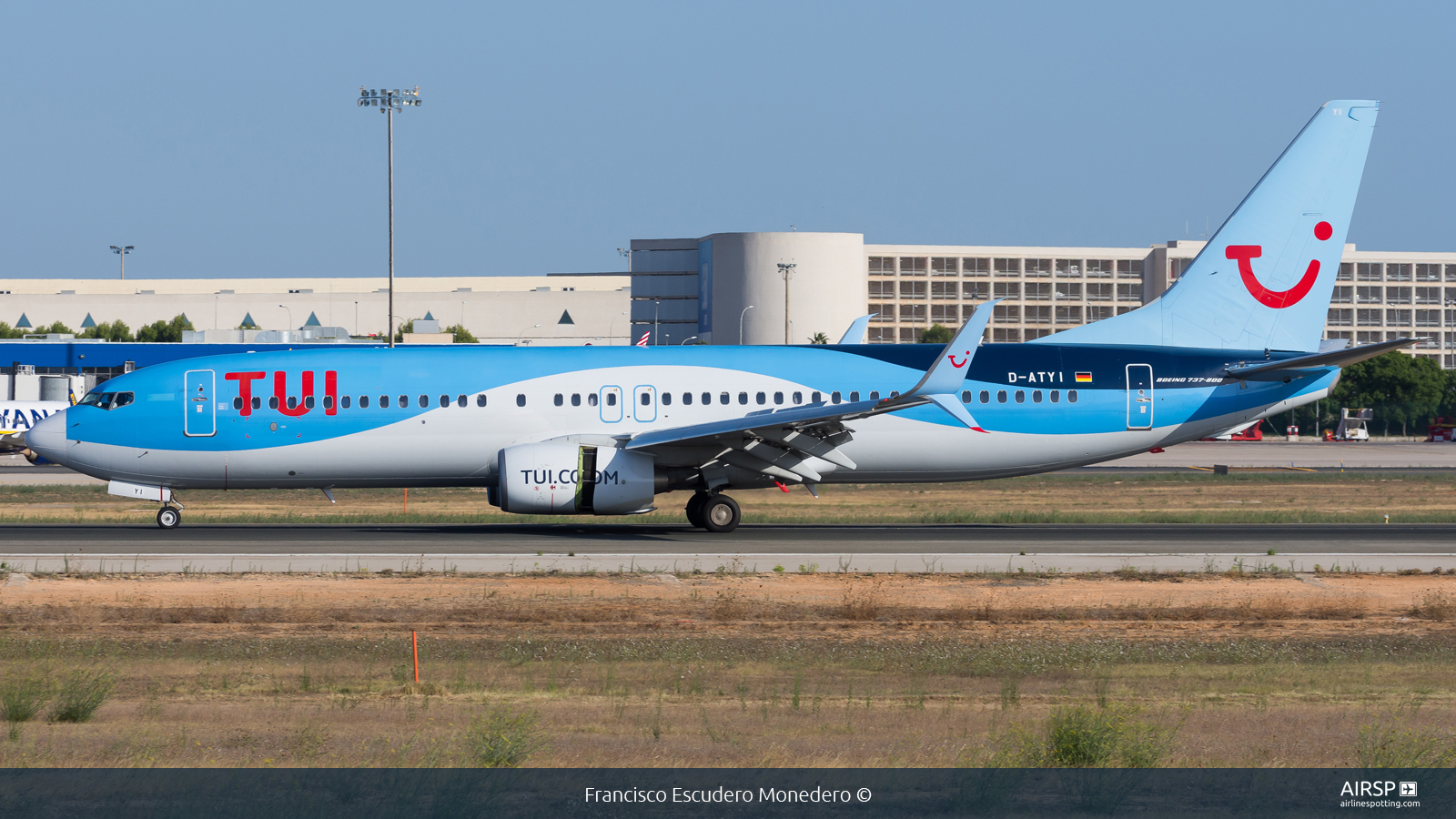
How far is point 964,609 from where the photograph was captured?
728 inches

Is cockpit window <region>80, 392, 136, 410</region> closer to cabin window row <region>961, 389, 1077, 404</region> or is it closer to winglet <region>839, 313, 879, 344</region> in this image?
winglet <region>839, 313, 879, 344</region>

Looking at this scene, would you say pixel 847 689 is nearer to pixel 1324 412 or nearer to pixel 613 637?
pixel 613 637

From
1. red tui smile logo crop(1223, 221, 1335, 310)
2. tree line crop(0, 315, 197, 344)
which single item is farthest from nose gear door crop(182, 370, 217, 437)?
tree line crop(0, 315, 197, 344)

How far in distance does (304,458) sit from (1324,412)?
107 meters

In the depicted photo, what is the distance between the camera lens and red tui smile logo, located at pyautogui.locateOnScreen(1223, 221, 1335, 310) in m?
31.8

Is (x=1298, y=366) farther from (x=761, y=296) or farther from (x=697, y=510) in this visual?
(x=761, y=296)

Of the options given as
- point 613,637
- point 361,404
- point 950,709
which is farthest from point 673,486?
point 950,709

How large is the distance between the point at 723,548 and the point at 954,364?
18.9 feet

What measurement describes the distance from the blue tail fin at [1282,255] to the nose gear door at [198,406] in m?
19.2

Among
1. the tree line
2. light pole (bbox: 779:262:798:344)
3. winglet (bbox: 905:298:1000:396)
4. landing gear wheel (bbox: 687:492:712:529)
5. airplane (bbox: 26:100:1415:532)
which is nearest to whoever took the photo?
winglet (bbox: 905:298:1000:396)

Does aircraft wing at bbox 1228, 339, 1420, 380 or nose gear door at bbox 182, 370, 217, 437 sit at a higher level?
aircraft wing at bbox 1228, 339, 1420, 380

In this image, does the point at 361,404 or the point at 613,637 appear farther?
the point at 361,404

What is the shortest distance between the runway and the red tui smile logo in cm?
545

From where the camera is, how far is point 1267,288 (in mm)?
31828
